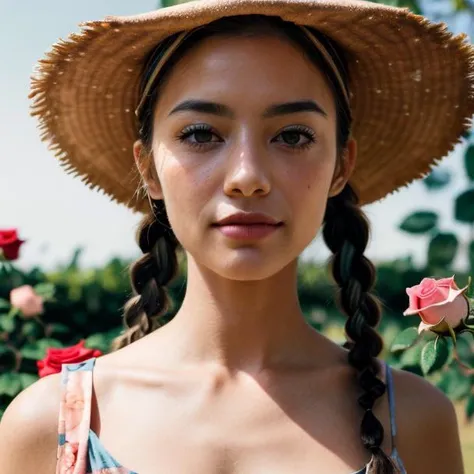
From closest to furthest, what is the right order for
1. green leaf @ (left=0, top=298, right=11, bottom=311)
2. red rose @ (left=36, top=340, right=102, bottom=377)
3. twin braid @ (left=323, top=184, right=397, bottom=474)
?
1. twin braid @ (left=323, top=184, right=397, bottom=474)
2. red rose @ (left=36, top=340, right=102, bottom=377)
3. green leaf @ (left=0, top=298, right=11, bottom=311)

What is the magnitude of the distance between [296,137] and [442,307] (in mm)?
430

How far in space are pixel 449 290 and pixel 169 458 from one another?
62cm

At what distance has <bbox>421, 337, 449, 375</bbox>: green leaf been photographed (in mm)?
1825

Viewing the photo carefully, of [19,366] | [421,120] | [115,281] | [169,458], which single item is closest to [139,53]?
[421,120]

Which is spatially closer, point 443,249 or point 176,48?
point 176,48

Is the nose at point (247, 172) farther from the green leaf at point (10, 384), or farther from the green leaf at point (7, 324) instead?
the green leaf at point (7, 324)

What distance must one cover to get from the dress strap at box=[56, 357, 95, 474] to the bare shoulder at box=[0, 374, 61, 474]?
0.07ft

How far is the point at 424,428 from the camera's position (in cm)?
193

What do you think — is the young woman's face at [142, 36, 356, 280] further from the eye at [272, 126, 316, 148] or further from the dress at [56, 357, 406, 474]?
the dress at [56, 357, 406, 474]

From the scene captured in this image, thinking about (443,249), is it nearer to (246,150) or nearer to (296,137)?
(296,137)

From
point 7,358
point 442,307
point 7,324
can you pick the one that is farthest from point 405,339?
point 7,324

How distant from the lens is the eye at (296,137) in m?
1.82

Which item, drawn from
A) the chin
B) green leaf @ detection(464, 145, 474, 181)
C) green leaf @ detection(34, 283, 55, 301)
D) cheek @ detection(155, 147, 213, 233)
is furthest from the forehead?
green leaf @ detection(34, 283, 55, 301)

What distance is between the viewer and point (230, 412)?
1876 millimetres
